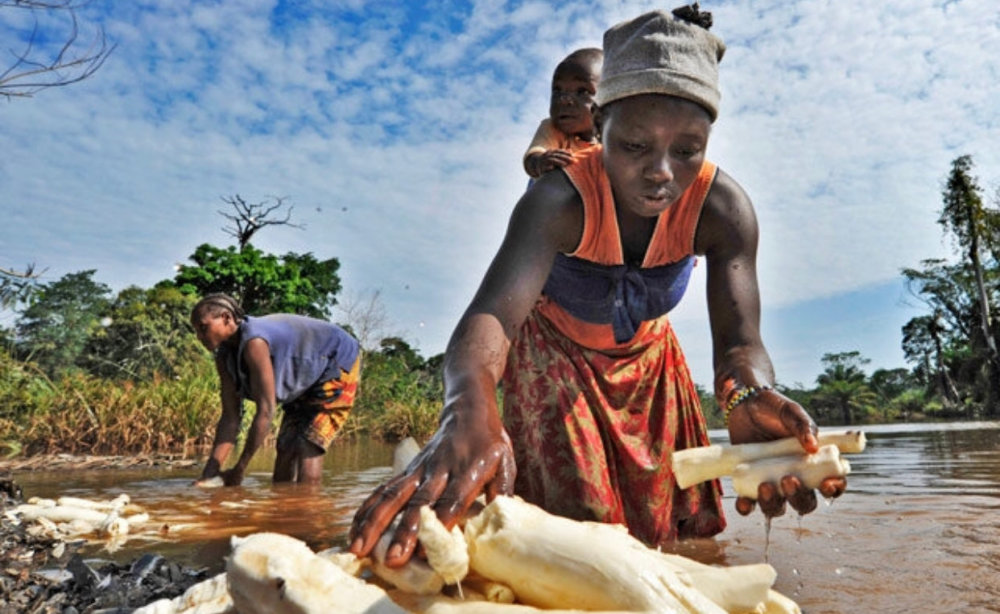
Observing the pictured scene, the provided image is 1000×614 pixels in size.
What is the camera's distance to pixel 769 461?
1606 mm

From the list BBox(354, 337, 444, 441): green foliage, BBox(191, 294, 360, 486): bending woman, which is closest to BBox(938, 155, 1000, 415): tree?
BBox(354, 337, 444, 441): green foliage

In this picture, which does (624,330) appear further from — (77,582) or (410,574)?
(77,582)

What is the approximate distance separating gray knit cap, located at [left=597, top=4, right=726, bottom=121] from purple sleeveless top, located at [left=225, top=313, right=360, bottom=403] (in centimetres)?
348

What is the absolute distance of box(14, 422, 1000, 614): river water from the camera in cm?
178

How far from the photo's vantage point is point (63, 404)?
28.7ft

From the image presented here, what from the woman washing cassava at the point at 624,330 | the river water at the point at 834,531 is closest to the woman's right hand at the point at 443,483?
the woman washing cassava at the point at 624,330

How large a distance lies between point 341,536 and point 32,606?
49.1 inches

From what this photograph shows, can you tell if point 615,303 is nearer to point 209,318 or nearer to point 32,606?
point 32,606

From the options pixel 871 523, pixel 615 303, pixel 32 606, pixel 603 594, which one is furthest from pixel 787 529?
pixel 32 606

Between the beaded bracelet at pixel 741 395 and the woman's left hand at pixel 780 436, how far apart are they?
0.6 inches

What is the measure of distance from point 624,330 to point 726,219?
1.66 feet

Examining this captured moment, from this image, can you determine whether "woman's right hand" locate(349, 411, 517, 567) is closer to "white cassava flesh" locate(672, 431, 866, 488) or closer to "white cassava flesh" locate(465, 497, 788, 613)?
"white cassava flesh" locate(465, 497, 788, 613)

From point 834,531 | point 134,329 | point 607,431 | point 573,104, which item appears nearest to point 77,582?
point 607,431

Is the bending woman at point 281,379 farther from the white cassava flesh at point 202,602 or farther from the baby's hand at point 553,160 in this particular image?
the white cassava flesh at point 202,602
